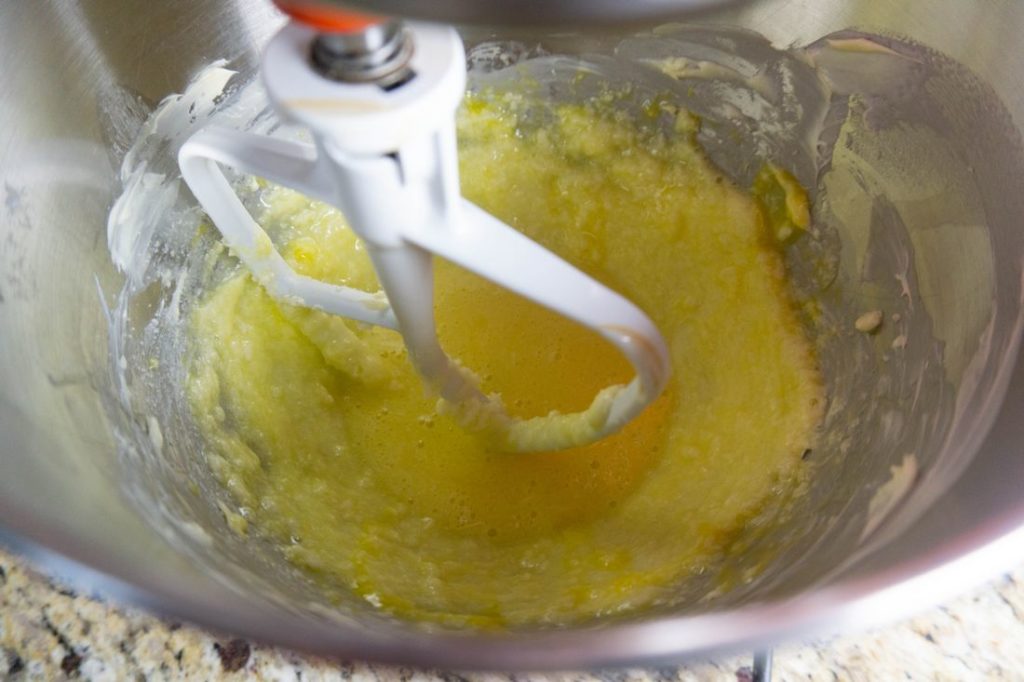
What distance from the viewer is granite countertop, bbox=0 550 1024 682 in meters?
0.69

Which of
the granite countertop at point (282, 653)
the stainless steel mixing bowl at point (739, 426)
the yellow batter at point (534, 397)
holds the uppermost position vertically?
the stainless steel mixing bowl at point (739, 426)

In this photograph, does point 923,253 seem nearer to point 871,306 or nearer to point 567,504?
point 871,306

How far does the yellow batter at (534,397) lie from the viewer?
35.8 inches

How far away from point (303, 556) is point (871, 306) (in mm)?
690

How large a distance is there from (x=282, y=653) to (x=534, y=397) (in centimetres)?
52

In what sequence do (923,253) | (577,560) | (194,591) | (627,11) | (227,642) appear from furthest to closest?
(577,560), (923,253), (227,642), (194,591), (627,11)

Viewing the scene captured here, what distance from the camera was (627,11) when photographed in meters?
0.38

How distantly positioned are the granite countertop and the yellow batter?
130 mm

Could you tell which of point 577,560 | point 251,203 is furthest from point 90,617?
point 251,203

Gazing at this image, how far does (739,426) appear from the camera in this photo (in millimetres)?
987

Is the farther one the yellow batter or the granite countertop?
the yellow batter

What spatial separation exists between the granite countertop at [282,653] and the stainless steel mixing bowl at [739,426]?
0.19 ft

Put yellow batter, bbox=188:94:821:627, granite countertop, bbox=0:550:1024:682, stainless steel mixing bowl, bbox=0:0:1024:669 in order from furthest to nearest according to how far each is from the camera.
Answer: yellow batter, bbox=188:94:821:627 → granite countertop, bbox=0:550:1024:682 → stainless steel mixing bowl, bbox=0:0:1024:669

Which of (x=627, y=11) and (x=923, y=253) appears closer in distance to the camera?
(x=627, y=11)
